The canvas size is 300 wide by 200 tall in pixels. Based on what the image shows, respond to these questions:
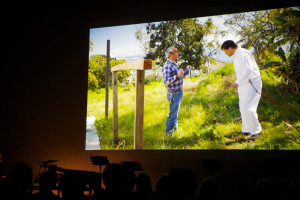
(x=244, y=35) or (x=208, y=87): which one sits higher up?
(x=244, y=35)

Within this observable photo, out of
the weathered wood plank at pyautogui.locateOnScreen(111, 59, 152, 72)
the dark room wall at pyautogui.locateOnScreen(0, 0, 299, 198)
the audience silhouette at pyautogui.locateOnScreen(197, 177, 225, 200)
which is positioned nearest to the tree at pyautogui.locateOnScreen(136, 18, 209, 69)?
the weathered wood plank at pyautogui.locateOnScreen(111, 59, 152, 72)

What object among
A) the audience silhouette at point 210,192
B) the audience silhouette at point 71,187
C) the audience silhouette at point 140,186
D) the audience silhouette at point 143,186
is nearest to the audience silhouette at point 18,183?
the audience silhouette at point 140,186

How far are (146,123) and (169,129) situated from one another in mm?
435

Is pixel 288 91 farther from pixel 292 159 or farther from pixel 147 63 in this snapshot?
pixel 147 63

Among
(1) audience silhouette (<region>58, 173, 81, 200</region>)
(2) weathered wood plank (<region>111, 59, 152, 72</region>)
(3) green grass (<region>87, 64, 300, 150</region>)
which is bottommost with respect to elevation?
(1) audience silhouette (<region>58, 173, 81, 200</region>)

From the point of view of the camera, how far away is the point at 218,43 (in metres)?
5.23

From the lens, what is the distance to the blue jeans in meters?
5.42

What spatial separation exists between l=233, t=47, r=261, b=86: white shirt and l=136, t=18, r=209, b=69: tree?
57cm

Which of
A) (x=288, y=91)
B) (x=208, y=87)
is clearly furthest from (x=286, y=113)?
(x=208, y=87)

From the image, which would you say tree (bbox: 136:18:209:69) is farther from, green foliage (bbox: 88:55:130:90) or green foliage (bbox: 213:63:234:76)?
green foliage (bbox: 88:55:130:90)

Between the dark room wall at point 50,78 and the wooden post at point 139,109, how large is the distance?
14.9 inches

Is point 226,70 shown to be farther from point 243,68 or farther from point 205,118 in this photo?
point 205,118

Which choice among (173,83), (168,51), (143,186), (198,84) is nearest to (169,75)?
(173,83)

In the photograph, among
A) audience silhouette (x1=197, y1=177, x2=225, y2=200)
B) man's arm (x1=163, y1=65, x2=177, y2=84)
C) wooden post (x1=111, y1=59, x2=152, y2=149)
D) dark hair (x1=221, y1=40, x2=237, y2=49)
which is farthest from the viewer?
wooden post (x1=111, y1=59, x2=152, y2=149)
